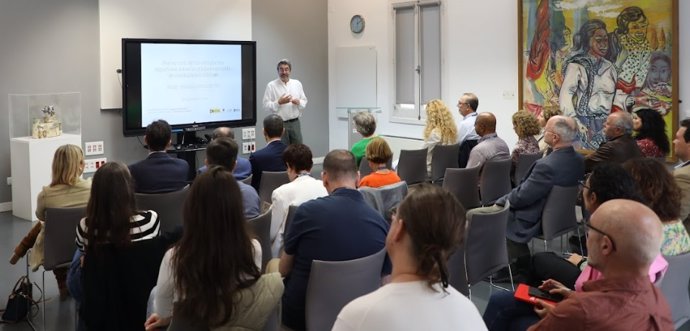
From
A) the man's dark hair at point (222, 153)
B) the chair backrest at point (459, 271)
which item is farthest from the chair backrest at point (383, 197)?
the man's dark hair at point (222, 153)

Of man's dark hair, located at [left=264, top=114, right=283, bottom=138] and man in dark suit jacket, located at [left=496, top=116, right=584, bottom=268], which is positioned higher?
man's dark hair, located at [left=264, top=114, right=283, bottom=138]

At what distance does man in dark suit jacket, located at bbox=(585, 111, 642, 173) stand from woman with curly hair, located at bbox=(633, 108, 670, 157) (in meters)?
0.36

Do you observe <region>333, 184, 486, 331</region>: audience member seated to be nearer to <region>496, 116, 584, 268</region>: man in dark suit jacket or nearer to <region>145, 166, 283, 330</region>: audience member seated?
<region>145, 166, 283, 330</region>: audience member seated

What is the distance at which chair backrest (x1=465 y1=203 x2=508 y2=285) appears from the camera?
396 cm

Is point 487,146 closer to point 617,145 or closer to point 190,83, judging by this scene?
point 617,145

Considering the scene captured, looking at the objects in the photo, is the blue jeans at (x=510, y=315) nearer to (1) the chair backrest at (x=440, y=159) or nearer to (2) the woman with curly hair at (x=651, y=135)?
(2) the woman with curly hair at (x=651, y=135)

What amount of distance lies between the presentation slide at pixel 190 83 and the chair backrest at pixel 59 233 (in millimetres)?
4882

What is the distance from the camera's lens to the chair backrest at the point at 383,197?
14.9ft

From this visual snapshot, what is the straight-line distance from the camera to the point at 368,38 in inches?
435

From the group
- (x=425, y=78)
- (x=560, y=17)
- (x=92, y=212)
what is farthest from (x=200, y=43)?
(x=92, y=212)

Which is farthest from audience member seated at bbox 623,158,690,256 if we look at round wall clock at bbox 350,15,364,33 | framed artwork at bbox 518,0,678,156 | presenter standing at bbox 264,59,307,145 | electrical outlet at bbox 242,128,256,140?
round wall clock at bbox 350,15,364,33

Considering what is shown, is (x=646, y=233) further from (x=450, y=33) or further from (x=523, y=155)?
(x=450, y=33)

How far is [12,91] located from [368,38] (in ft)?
17.5

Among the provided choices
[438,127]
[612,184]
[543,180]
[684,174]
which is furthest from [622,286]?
[438,127]
